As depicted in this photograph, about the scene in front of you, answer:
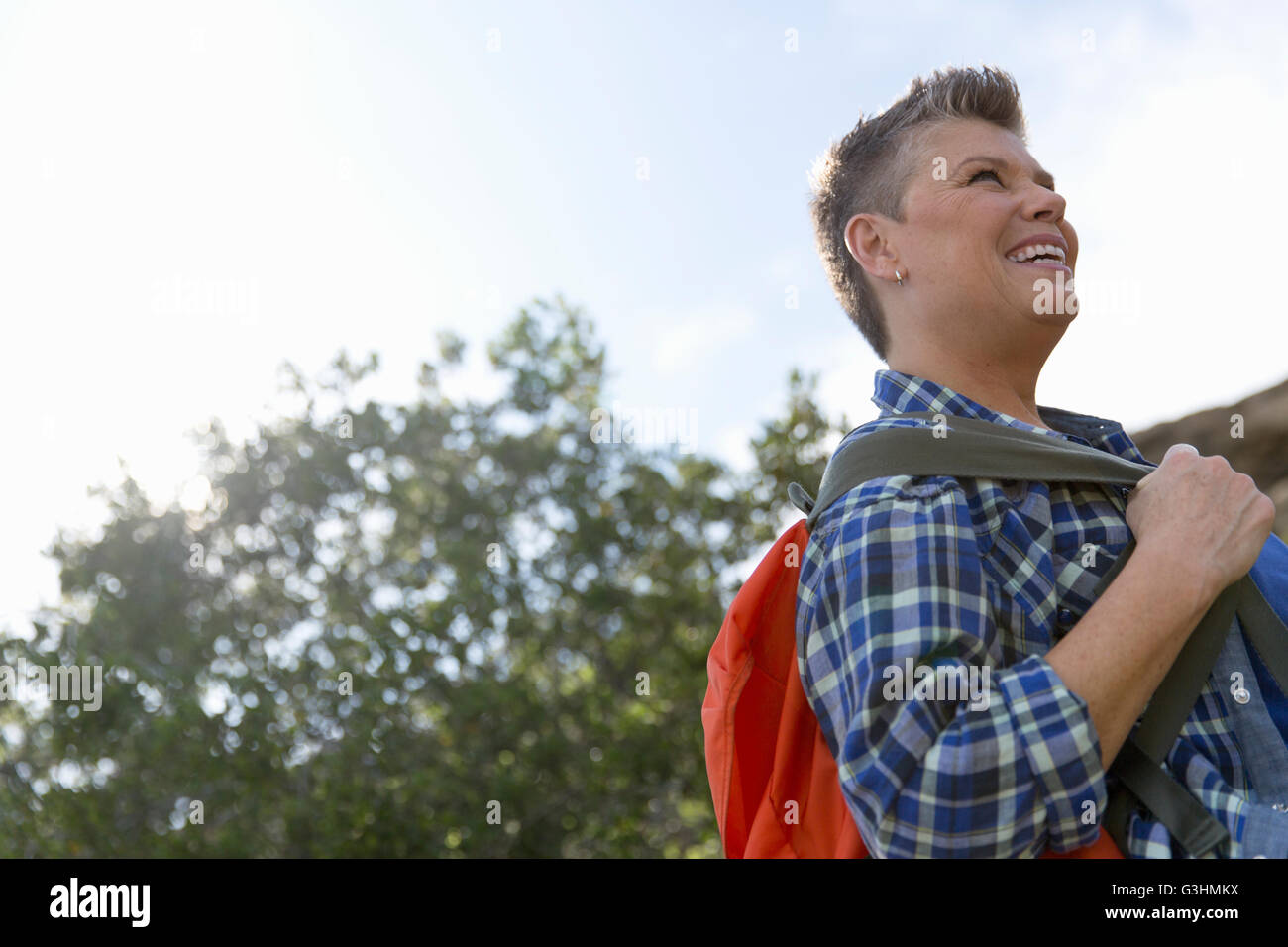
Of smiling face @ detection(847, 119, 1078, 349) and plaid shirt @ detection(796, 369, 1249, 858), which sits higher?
smiling face @ detection(847, 119, 1078, 349)

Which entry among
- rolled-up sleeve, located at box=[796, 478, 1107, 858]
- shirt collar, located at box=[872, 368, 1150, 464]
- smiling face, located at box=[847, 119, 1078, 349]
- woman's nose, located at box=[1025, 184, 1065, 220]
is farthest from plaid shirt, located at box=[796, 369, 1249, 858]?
woman's nose, located at box=[1025, 184, 1065, 220]

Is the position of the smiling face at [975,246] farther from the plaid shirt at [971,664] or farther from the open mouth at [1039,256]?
the plaid shirt at [971,664]

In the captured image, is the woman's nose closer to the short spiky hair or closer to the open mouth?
the open mouth

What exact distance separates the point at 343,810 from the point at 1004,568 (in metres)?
8.11

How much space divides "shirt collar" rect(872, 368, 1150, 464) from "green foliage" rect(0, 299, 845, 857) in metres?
6.40

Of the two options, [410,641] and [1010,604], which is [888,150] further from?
[410,641]

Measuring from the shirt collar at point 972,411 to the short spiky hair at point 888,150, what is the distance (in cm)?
22

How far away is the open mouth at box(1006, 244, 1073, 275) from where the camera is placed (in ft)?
6.34

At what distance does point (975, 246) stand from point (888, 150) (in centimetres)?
38

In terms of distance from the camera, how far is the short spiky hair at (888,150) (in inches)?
84.1

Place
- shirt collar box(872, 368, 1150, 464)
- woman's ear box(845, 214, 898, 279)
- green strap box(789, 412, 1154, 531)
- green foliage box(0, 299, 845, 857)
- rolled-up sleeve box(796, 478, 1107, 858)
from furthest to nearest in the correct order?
1. green foliage box(0, 299, 845, 857)
2. woman's ear box(845, 214, 898, 279)
3. shirt collar box(872, 368, 1150, 464)
4. green strap box(789, 412, 1154, 531)
5. rolled-up sleeve box(796, 478, 1107, 858)

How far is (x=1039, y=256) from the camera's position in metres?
1.96

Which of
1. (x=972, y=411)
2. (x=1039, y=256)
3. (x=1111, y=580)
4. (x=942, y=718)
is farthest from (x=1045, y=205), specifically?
(x=942, y=718)
